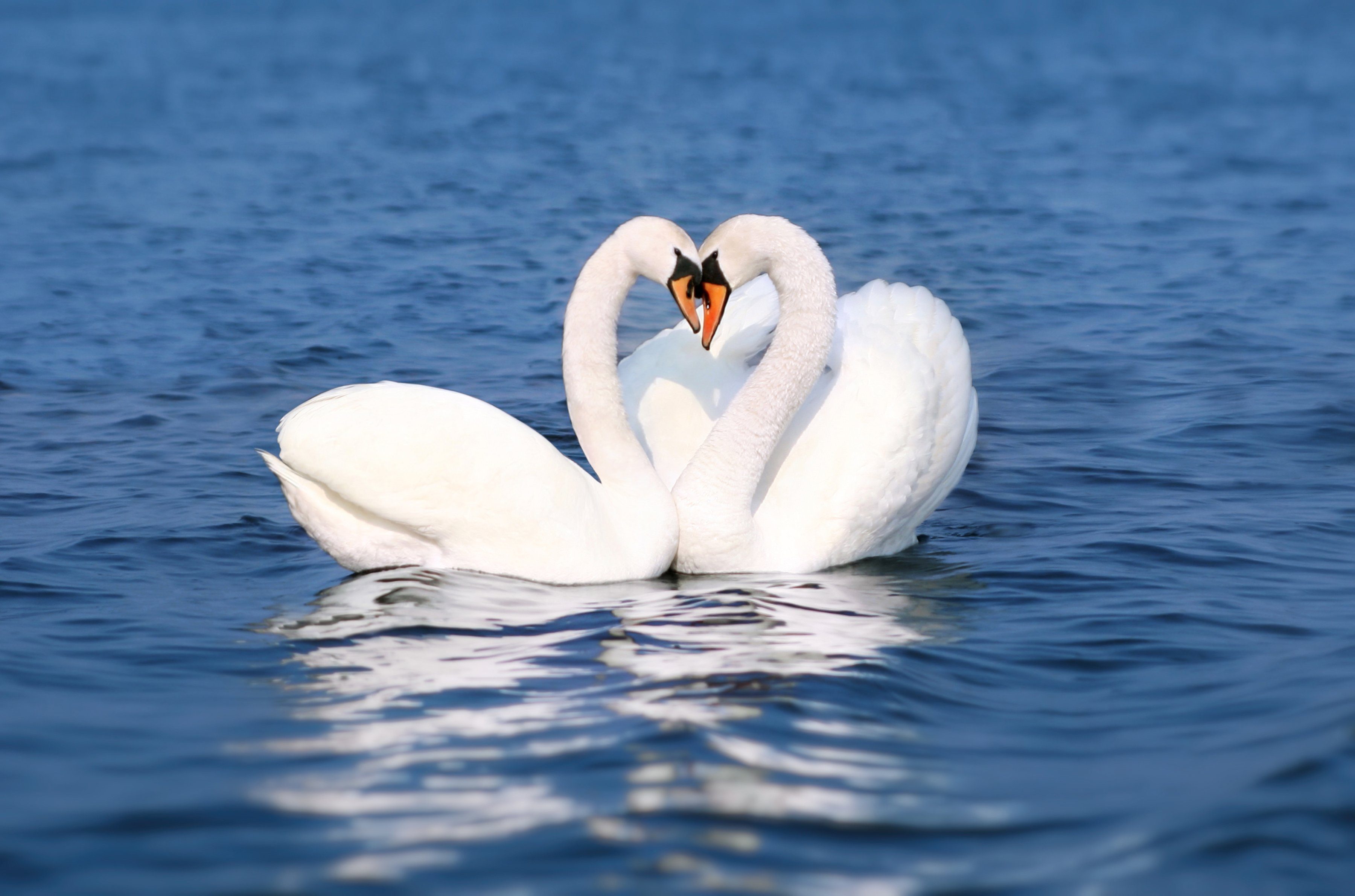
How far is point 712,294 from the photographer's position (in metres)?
6.75

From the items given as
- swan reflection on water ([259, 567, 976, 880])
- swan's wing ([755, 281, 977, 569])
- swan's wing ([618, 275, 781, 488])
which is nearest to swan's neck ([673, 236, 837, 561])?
swan's wing ([755, 281, 977, 569])

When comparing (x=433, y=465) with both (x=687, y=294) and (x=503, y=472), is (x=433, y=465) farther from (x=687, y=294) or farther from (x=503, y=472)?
(x=687, y=294)

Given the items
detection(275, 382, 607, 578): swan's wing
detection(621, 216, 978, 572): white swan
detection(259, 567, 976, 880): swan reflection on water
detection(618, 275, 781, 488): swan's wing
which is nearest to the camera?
detection(259, 567, 976, 880): swan reflection on water

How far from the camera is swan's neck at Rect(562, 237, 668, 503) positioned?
22.3 ft

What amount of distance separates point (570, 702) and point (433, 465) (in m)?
1.51

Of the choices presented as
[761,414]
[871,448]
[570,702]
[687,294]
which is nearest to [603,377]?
[687,294]

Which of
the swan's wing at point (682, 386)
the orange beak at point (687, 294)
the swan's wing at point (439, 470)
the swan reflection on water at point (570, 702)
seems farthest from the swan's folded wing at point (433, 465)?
the swan's wing at point (682, 386)

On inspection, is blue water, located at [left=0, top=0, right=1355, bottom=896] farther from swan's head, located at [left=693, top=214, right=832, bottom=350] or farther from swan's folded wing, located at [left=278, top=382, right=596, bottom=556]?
swan's head, located at [left=693, top=214, right=832, bottom=350]

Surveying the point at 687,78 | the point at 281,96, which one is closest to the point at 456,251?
the point at 281,96

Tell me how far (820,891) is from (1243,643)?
2.74 m

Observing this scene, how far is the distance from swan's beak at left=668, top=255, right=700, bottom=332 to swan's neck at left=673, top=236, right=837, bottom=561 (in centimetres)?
51

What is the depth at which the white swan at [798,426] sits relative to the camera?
22.6 feet

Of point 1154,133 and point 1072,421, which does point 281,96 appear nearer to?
point 1154,133

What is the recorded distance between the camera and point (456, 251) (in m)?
15.5
